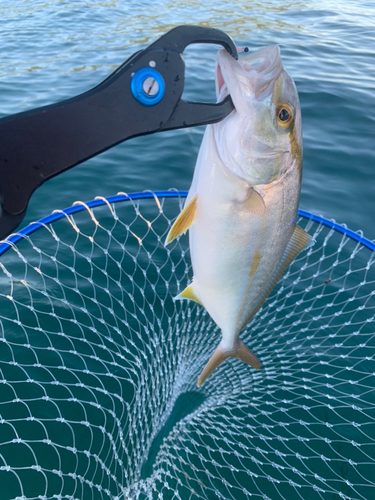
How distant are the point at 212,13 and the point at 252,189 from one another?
12.7 m

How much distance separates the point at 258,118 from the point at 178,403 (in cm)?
215

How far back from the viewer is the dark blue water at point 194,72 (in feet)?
16.3

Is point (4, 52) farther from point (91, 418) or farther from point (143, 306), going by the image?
point (91, 418)

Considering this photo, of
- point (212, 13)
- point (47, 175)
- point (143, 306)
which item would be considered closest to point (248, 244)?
point (47, 175)

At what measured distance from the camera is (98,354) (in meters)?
3.20

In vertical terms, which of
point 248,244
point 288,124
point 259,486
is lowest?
point 259,486

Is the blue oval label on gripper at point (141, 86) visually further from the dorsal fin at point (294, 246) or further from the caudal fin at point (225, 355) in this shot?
the caudal fin at point (225, 355)

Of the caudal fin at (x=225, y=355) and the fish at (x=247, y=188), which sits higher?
the fish at (x=247, y=188)

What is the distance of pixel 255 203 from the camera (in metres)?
1.84

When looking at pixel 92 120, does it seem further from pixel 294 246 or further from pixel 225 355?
pixel 225 355

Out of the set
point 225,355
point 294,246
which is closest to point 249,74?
point 294,246

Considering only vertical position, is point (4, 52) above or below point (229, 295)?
above

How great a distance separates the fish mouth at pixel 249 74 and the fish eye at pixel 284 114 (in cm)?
8

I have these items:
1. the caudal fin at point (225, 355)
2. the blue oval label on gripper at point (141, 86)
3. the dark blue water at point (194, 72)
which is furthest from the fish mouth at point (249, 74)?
the dark blue water at point (194, 72)
